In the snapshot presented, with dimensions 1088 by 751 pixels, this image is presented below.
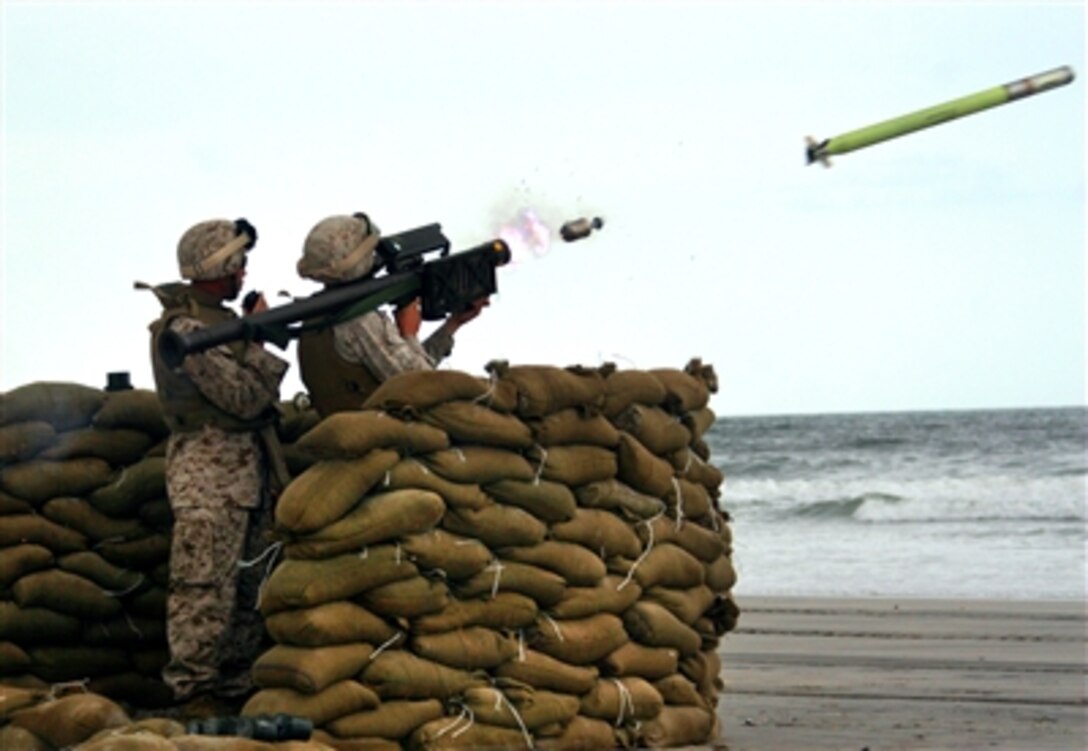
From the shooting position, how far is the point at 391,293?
9.55 meters

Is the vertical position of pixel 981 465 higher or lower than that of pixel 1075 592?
lower

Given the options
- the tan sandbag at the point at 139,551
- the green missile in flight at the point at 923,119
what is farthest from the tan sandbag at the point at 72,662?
the green missile in flight at the point at 923,119

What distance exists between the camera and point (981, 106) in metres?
11.7

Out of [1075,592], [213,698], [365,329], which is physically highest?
[365,329]

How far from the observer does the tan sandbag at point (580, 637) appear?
30.9ft

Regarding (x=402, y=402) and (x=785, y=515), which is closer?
(x=402, y=402)

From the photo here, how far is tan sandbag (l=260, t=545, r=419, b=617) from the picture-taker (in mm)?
8703

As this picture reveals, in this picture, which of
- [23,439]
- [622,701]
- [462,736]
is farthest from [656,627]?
[23,439]

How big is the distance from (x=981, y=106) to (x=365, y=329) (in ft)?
12.0

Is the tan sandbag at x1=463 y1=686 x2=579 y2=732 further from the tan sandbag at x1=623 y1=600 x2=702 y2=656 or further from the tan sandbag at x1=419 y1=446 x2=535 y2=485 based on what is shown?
the tan sandbag at x1=419 y1=446 x2=535 y2=485

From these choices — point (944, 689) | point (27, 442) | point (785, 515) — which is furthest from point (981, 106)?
point (785, 515)

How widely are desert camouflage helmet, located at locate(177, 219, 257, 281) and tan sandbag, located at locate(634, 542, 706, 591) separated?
201cm

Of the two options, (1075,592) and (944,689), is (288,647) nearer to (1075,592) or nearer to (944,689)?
(944,689)

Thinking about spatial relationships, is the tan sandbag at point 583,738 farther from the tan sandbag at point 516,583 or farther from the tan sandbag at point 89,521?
the tan sandbag at point 89,521
